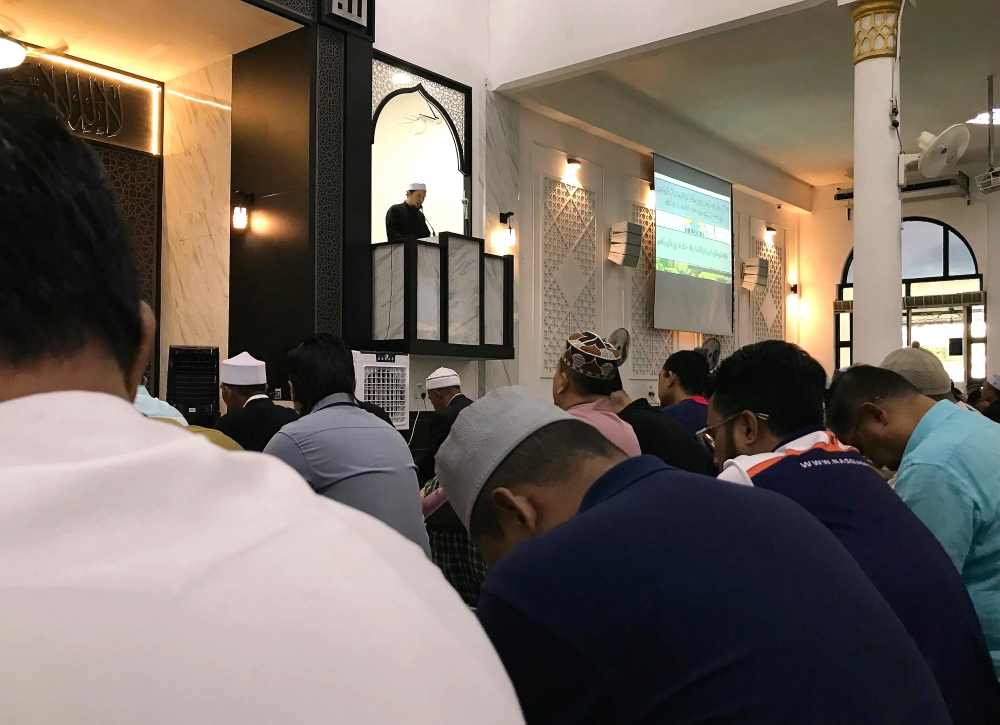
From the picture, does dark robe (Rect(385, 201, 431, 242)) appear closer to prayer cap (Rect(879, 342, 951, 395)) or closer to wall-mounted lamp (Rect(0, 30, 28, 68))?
wall-mounted lamp (Rect(0, 30, 28, 68))

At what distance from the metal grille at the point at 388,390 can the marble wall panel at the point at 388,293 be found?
0.33 meters

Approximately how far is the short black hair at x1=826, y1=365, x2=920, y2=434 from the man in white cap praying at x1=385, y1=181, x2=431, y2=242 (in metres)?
5.99

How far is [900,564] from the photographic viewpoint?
67.1 inches

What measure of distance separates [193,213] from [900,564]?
799 centimetres

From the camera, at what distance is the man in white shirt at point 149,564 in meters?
0.47

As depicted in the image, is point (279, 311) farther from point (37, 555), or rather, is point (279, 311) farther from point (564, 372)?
point (37, 555)

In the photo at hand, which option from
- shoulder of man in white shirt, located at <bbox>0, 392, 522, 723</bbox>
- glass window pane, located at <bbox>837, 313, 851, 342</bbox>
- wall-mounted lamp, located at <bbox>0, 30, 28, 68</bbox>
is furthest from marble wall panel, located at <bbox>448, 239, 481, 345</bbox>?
glass window pane, located at <bbox>837, 313, 851, 342</bbox>

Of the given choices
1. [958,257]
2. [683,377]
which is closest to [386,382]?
[683,377]

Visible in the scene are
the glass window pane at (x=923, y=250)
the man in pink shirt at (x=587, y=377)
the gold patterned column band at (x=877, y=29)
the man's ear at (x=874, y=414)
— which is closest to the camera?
the man's ear at (x=874, y=414)

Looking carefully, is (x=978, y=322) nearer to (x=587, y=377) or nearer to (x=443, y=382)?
(x=443, y=382)

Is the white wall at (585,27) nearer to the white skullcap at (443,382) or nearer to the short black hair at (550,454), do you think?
the white skullcap at (443,382)

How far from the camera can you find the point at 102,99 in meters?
8.25

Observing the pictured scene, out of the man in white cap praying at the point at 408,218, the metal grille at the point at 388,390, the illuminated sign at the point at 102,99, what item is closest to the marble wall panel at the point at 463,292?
the man in white cap praying at the point at 408,218

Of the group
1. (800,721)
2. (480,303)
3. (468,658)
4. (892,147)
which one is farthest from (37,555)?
(480,303)
